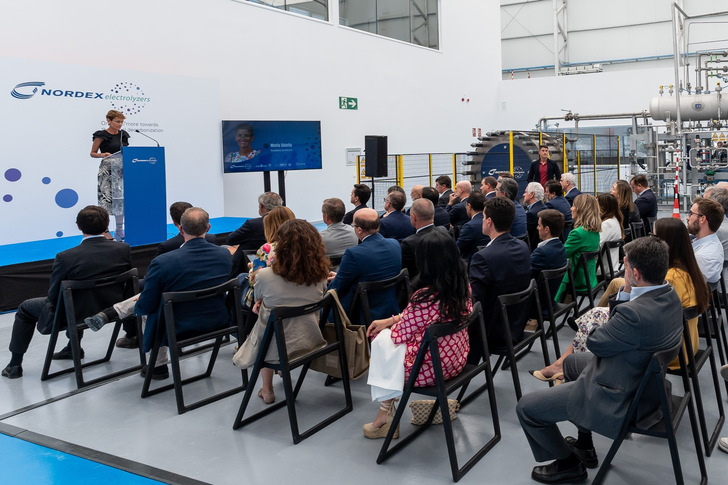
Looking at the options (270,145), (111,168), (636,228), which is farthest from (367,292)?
(270,145)

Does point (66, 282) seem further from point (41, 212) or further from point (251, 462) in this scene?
point (41, 212)

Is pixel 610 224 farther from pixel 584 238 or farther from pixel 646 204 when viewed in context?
pixel 646 204

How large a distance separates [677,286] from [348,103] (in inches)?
437

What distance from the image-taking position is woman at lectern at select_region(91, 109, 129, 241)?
24.7 feet

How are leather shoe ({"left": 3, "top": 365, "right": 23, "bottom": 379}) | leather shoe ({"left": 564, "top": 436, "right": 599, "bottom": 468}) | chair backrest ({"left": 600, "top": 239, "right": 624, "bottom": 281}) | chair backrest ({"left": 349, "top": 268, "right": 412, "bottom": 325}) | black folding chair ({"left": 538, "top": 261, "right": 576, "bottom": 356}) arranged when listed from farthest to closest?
chair backrest ({"left": 600, "top": 239, "right": 624, "bottom": 281}) → leather shoe ({"left": 3, "top": 365, "right": 23, "bottom": 379}) → black folding chair ({"left": 538, "top": 261, "right": 576, "bottom": 356}) → chair backrest ({"left": 349, "top": 268, "right": 412, "bottom": 325}) → leather shoe ({"left": 564, "top": 436, "right": 599, "bottom": 468})

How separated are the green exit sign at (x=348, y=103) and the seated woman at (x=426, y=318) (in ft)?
35.7

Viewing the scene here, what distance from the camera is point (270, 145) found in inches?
432

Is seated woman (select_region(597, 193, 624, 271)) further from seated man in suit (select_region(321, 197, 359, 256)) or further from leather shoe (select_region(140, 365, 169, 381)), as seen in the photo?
leather shoe (select_region(140, 365, 169, 381))

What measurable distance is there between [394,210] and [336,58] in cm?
828

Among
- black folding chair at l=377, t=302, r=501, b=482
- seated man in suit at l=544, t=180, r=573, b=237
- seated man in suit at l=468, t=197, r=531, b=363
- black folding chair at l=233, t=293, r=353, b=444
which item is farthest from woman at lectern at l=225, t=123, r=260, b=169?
black folding chair at l=377, t=302, r=501, b=482

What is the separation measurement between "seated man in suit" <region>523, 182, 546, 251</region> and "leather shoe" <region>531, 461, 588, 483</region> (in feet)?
12.6

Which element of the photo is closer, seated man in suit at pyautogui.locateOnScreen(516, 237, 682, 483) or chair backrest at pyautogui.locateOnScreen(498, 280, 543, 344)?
seated man in suit at pyautogui.locateOnScreen(516, 237, 682, 483)

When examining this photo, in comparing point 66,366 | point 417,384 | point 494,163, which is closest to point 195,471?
point 417,384

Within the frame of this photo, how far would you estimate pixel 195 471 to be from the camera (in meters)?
3.07
